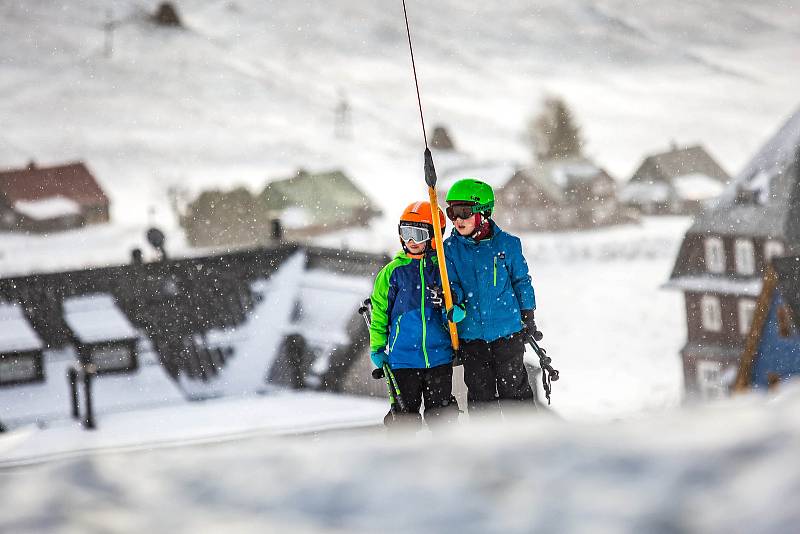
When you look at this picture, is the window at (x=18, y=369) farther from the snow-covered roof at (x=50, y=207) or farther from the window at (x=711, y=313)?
the snow-covered roof at (x=50, y=207)

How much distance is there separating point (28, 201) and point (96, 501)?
69.1 m

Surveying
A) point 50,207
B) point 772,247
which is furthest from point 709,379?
point 50,207

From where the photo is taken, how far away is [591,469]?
44.4 inches

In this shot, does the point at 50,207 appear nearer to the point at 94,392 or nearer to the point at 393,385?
the point at 94,392

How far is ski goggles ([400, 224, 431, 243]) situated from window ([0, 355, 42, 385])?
25.5 m

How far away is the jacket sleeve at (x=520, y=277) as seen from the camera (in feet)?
15.8

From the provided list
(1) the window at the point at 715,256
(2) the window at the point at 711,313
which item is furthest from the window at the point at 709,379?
(1) the window at the point at 715,256

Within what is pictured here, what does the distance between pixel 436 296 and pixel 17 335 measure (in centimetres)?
2711

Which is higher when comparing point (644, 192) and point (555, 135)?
point (555, 135)

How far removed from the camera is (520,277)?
482cm

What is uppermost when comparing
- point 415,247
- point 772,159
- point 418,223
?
point 772,159

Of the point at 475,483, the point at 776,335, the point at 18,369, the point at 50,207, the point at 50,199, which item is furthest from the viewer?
the point at 50,199

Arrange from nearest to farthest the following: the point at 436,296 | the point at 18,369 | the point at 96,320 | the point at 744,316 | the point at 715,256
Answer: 1. the point at 436,296
2. the point at 18,369
3. the point at 96,320
4. the point at 744,316
5. the point at 715,256

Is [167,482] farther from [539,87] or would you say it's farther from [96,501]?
[539,87]
